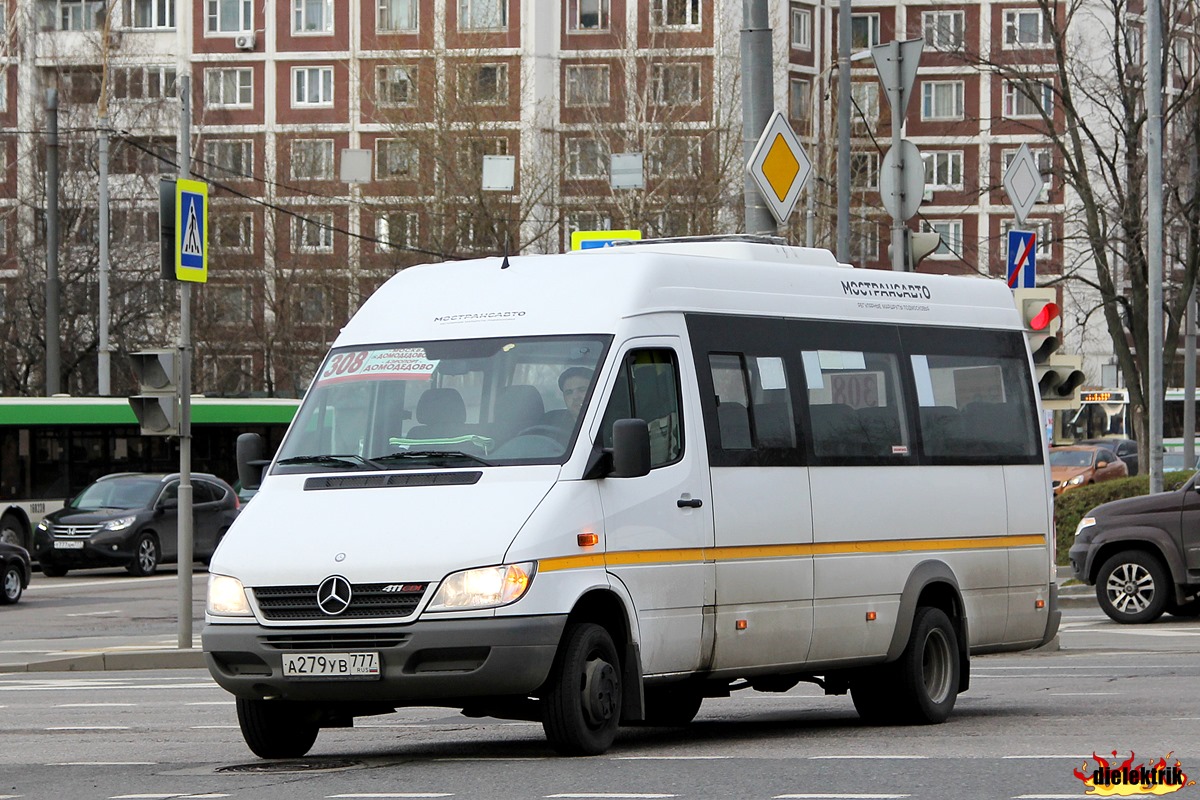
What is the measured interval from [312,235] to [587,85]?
11057 millimetres

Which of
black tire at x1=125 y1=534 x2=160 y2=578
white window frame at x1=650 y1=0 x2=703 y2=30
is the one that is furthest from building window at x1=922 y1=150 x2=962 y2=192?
black tire at x1=125 y1=534 x2=160 y2=578

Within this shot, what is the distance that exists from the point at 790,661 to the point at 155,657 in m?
10.8

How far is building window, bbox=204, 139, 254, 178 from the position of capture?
269 ft

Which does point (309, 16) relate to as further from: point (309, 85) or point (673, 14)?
point (673, 14)

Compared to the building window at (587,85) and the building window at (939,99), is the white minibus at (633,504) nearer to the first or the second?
the building window at (587,85)

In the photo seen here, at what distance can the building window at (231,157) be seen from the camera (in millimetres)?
81875

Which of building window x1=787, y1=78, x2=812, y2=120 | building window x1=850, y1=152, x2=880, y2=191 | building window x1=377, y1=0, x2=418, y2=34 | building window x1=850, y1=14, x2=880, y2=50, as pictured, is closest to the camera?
building window x1=850, y1=152, x2=880, y2=191

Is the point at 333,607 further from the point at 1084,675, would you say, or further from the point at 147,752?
the point at 1084,675

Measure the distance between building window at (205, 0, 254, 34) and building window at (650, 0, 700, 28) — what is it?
20.8 m

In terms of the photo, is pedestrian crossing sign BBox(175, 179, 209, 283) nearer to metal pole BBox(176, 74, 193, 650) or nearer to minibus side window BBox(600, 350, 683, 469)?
metal pole BBox(176, 74, 193, 650)

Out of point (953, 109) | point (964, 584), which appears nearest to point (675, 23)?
point (953, 109)

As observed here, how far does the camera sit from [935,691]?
13.3 m

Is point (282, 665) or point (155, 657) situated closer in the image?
point (282, 665)

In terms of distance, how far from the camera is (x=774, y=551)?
39.4ft
